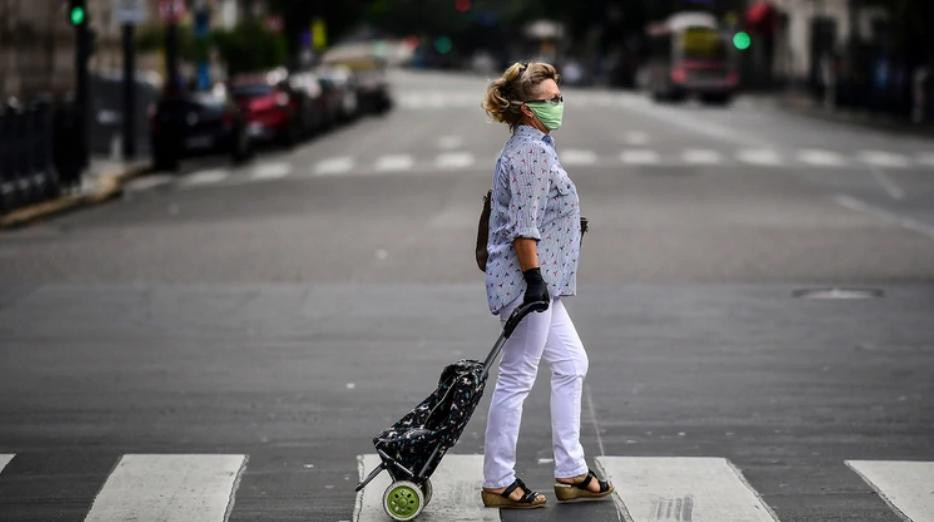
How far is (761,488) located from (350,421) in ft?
7.94

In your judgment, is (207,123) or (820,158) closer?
(207,123)

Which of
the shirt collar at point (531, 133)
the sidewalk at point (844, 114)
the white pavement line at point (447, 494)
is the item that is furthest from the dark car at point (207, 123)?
the shirt collar at point (531, 133)

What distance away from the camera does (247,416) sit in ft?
31.2

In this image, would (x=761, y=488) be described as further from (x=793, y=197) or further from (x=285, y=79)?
(x=285, y=79)

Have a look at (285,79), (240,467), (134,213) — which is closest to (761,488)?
(240,467)

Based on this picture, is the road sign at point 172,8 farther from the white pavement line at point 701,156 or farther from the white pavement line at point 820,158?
the white pavement line at point 820,158

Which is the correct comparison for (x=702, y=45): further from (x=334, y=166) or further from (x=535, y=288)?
(x=535, y=288)

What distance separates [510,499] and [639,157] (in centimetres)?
2926

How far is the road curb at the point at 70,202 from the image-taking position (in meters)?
21.8

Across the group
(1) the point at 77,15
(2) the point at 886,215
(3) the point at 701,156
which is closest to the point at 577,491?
(2) the point at 886,215

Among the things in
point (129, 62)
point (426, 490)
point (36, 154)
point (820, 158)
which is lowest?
point (820, 158)

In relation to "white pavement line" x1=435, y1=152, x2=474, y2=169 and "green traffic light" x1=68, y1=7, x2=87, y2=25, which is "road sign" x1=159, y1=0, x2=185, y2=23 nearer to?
"white pavement line" x1=435, y1=152, x2=474, y2=169

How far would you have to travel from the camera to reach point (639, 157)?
1427 inches

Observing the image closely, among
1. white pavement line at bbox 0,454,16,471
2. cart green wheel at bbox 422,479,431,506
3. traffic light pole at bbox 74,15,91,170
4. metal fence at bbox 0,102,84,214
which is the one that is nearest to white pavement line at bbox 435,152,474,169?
traffic light pole at bbox 74,15,91,170
